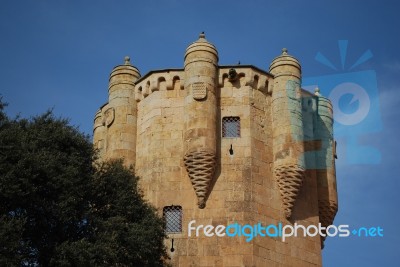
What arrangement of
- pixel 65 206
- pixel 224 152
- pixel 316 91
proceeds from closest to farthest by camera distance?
pixel 65 206, pixel 224 152, pixel 316 91

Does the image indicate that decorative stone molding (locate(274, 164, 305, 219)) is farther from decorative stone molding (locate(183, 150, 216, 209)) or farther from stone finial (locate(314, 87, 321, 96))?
stone finial (locate(314, 87, 321, 96))

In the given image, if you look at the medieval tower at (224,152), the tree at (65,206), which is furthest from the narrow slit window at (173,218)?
the tree at (65,206)

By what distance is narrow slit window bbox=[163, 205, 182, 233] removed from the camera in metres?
29.2

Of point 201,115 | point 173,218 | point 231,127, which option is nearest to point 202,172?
point 173,218

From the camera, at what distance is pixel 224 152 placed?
99.1 feet

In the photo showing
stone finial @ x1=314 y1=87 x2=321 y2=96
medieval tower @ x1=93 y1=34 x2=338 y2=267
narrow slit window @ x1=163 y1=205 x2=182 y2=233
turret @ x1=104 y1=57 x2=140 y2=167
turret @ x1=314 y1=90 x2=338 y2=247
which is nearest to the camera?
medieval tower @ x1=93 y1=34 x2=338 y2=267

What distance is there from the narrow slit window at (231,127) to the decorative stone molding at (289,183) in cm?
240

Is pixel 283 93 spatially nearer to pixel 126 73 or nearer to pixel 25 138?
pixel 126 73

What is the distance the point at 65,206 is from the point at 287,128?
10635 mm

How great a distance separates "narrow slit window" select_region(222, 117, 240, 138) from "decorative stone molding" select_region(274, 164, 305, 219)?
2.40m

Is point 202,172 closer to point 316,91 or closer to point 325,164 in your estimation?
point 325,164

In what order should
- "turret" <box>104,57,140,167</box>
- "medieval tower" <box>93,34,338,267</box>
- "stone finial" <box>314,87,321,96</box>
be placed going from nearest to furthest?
"medieval tower" <box>93,34,338,267</box>, "turret" <box>104,57,140,167</box>, "stone finial" <box>314,87,321,96</box>

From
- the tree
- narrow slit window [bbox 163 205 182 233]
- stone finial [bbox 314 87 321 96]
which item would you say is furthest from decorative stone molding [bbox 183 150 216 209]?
stone finial [bbox 314 87 321 96]

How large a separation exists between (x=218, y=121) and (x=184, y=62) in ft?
9.81
